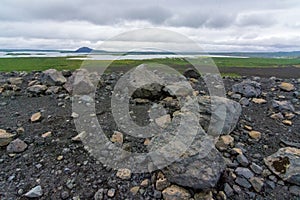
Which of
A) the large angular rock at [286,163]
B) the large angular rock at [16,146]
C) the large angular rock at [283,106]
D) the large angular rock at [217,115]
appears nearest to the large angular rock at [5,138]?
the large angular rock at [16,146]

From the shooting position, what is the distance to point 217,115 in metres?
5.57

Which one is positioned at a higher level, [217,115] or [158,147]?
[217,115]

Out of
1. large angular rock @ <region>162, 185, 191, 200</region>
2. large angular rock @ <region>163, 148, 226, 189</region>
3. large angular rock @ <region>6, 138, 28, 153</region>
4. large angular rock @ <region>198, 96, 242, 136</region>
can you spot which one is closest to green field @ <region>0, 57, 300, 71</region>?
large angular rock @ <region>198, 96, 242, 136</region>

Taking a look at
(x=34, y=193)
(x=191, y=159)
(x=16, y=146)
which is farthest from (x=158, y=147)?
(x=16, y=146)

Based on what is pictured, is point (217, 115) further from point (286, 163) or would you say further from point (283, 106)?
point (283, 106)

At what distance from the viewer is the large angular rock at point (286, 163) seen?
4629 millimetres

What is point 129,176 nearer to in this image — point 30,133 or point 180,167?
point 180,167

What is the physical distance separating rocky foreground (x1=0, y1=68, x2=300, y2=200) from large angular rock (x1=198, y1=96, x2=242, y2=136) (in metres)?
0.02

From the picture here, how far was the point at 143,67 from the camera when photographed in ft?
25.4

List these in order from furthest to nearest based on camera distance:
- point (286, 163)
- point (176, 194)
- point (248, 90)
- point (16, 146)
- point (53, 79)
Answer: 1. point (53, 79)
2. point (248, 90)
3. point (16, 146)
4. point (286, 163)
5. point (176, 194)

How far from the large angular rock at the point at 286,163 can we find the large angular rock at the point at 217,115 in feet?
3.23

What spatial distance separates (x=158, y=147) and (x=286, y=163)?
232cm

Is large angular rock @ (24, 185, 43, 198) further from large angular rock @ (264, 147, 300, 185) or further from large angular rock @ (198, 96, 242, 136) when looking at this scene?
large angular rock @ (264, 147, 300, 185)

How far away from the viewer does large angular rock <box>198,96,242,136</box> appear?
5.47 metres
